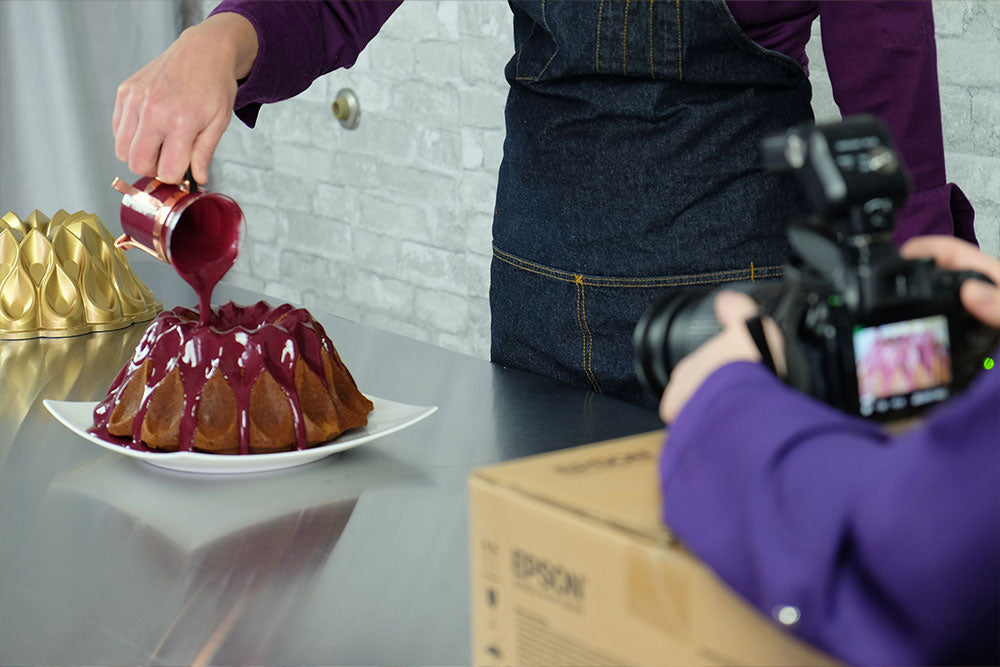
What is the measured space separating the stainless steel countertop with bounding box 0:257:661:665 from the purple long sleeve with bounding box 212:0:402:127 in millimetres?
359

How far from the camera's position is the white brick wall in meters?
2.47

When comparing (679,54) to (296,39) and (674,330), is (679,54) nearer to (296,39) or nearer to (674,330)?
(296,39)

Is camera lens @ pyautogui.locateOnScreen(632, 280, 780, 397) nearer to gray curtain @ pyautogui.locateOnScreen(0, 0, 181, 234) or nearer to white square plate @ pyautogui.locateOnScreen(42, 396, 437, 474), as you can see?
white square plate @ pyautogui.locateOnScreen(42, 396, 437, 474)

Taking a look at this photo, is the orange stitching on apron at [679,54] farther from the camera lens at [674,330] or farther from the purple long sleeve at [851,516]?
the purple long sleeve at [851,516]

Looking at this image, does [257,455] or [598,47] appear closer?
[257,455]

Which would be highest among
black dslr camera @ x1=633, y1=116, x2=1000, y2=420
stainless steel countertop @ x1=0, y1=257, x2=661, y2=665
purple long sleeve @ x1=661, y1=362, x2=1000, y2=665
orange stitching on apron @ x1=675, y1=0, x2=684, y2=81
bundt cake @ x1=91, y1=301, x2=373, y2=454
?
orange stitching on apron @ x1=675, y1=0, x2=684, y2=81

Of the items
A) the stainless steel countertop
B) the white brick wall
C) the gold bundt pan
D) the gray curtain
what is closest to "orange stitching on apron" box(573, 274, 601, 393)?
the stainless steel countertop

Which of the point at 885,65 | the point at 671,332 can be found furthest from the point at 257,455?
the point at 885,65

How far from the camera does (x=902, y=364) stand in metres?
0.59

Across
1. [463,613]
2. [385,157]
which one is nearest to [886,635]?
[463,613]

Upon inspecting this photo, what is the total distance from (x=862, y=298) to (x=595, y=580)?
0.60 feet

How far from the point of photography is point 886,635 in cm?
47

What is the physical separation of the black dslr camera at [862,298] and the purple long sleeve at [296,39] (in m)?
0.83

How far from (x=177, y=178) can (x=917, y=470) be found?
2.67ft
